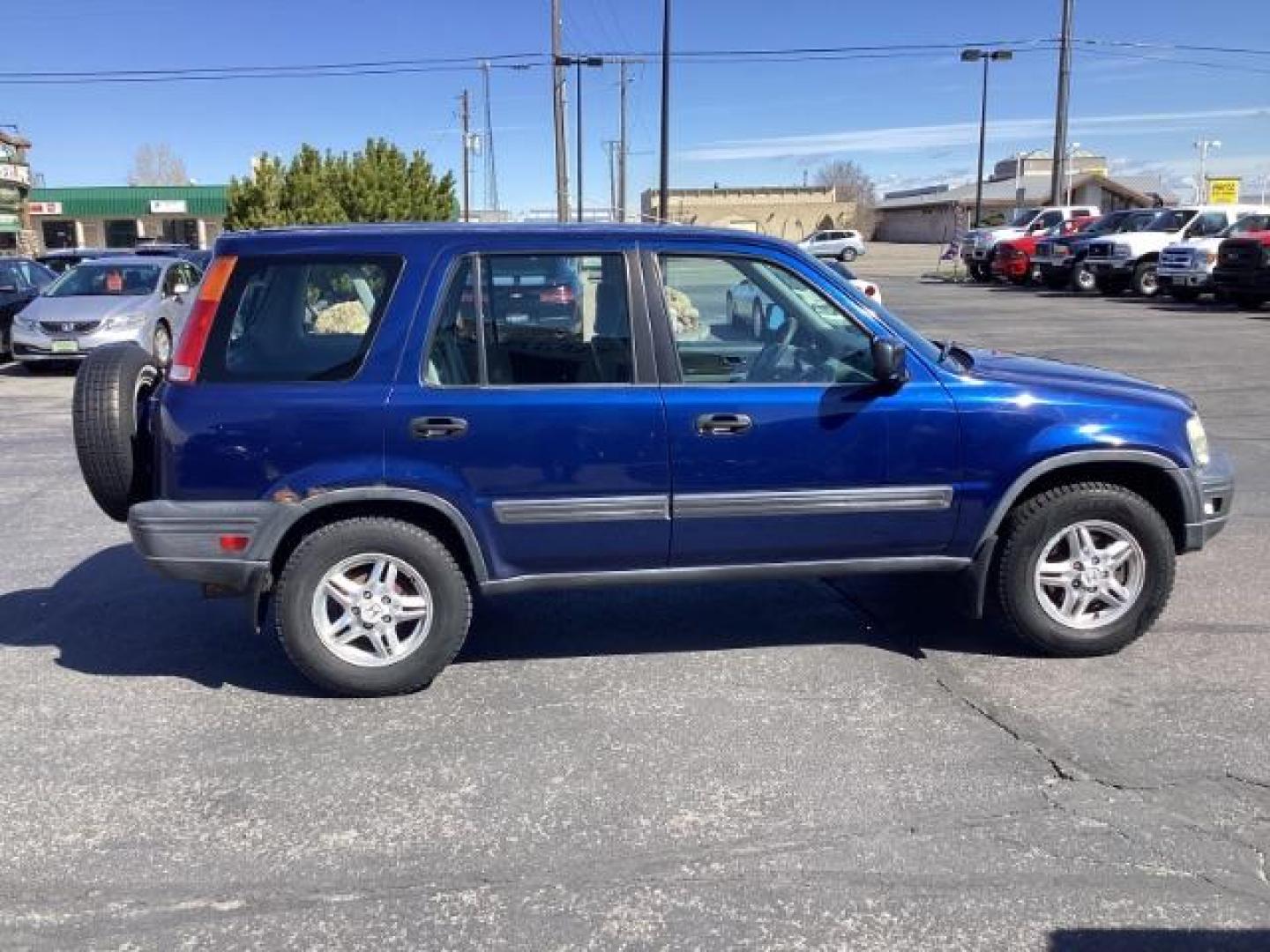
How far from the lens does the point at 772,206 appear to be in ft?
334

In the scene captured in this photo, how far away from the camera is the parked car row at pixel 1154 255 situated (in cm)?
2273

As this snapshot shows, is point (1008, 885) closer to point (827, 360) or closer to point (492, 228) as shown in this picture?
point (827, 360)

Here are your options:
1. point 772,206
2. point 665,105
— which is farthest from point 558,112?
point 772,206

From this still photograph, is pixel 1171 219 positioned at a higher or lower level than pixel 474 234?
higher

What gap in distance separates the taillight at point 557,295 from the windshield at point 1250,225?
2335 centimetres

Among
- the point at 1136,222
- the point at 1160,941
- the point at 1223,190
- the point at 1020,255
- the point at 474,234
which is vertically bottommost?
the point at 1160,941

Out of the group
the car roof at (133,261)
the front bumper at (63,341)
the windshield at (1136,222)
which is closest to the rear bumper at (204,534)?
the front bumper at (63,341)

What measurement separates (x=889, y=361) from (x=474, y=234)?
1679 millimetres

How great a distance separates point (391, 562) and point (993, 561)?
2495 millimetres

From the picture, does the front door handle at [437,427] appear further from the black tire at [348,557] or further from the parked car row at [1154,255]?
the parked car row at [1154,255]

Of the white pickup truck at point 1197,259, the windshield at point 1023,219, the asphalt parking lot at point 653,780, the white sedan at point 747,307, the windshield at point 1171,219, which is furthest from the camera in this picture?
the windshield at point 1023,219

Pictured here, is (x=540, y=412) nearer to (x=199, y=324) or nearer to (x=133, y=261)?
(x=199, y=324)

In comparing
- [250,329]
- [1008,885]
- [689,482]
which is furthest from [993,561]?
[250,329]

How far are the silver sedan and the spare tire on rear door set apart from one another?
10370 mm
